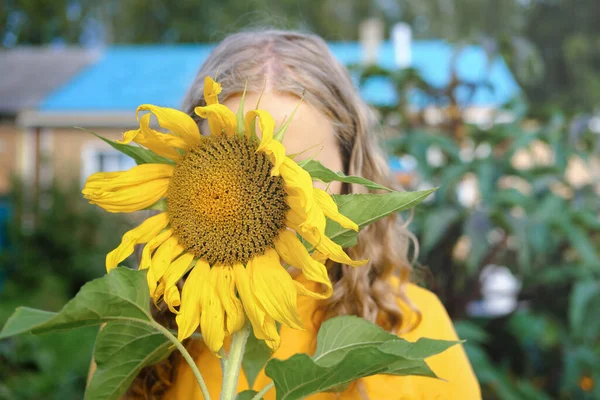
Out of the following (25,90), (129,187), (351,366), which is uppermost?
(129,187)

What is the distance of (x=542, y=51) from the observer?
2439 centimetres

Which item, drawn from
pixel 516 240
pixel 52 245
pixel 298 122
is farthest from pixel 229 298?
pixel 52 245

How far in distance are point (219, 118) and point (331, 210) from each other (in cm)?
15

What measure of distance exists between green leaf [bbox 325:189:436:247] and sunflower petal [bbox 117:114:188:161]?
0.61 ft

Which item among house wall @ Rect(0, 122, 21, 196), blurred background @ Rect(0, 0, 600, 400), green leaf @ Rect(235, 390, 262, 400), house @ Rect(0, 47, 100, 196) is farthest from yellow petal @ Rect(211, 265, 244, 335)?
house wall @ Rect(0, 122, 21, 196)

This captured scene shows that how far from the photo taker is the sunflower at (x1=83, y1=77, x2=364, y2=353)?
612mm

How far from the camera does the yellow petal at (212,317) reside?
0.62 metres

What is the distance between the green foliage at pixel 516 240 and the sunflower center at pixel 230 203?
1689mm

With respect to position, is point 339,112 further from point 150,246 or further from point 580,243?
point 580,243

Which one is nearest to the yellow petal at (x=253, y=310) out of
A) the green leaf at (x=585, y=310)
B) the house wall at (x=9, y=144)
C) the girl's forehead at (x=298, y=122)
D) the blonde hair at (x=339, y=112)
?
the girl's forehead at (x=298, y=122)

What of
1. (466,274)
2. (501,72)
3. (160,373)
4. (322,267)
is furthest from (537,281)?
(501,72)

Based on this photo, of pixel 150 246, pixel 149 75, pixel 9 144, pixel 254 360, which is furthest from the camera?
pixel 149 75

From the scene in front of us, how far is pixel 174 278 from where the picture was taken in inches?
25.2

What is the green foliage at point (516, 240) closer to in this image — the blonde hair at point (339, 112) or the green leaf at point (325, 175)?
the blonde hair at point (339, 112)
